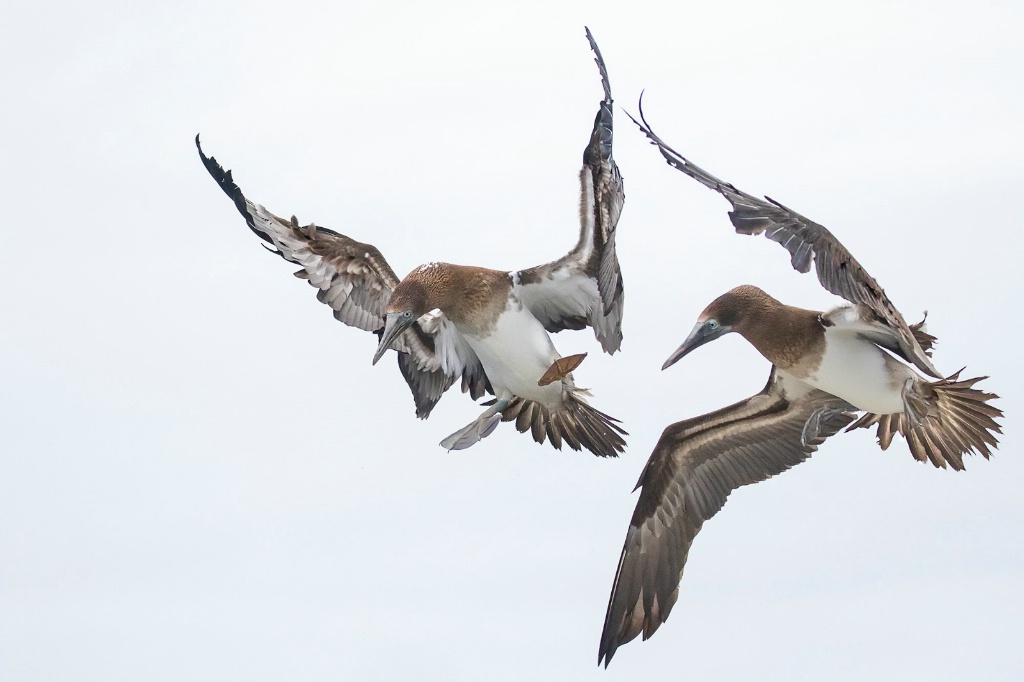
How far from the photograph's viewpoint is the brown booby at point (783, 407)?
9508mm

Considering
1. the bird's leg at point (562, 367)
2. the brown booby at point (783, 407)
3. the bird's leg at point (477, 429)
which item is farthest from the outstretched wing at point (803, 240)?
the bird's leg at point (477, 429)

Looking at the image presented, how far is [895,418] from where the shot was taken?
11.7 m

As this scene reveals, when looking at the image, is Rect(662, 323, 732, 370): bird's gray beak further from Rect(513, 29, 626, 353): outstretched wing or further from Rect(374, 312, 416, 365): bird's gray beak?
Rect(374, 312, 416, 365): bird's gray beak

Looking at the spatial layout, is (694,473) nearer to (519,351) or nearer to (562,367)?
(562,367)

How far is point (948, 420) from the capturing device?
11.1m

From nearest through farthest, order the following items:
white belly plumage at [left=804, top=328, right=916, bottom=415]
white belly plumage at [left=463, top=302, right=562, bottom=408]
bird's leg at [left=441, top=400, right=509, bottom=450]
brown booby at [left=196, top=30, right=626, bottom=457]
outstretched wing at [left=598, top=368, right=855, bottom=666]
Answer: white belly plumage at [left=804, top=328, right=916, bottom=415], brown booby at [left=196, top=30, right=626, bottom=457], white belly plumage at [left=463, top=302, right=562, bottom=408], outstretched wing at [left=598, top=368, right=855, bottom=666], bird's leg at [left=441, top=400, right=509, bottom=450]

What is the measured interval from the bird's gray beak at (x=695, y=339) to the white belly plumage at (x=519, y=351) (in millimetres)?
1039

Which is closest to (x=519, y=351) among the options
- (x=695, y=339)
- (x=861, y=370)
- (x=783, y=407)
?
(x=695, y=339)

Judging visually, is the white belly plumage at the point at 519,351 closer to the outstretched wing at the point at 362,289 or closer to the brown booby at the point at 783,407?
the outstretched wing at the point at 362,289

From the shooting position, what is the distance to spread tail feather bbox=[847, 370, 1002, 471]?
35.7 ft

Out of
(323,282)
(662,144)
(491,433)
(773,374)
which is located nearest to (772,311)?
(773,374)

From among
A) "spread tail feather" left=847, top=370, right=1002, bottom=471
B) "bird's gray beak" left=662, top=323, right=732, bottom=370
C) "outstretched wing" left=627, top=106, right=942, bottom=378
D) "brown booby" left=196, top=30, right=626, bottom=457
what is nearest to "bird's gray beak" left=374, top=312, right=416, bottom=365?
"brown booby" left=196, top=30, right=626, bottom=457

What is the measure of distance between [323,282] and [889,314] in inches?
181

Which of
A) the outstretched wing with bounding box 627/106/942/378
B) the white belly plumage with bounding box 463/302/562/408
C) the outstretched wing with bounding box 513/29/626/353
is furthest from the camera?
the white belly plumage with bounding box 463/302/562/408
